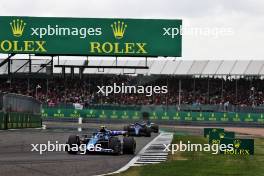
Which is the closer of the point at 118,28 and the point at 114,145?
the point at 114,145

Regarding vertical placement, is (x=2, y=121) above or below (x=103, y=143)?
above

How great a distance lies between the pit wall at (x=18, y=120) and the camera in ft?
127

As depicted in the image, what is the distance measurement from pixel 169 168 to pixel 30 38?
55.8 ft

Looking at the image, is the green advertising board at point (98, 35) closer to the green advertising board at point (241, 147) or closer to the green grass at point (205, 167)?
the green advertising board at point (241, 147)

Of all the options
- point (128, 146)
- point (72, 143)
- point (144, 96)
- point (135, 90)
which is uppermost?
point (135, 90)

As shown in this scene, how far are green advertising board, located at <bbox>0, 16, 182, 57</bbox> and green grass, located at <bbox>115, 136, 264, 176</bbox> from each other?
1122cm

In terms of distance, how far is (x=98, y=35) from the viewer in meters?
31.4

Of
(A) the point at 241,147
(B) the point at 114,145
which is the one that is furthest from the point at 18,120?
(A) the point at 241,147

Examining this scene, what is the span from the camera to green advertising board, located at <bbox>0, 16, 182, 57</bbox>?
30906mm

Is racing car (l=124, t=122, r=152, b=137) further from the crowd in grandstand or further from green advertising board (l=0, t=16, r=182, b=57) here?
the crowd in grandstand

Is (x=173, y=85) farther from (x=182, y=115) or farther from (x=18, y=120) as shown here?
(x=18, y=120)

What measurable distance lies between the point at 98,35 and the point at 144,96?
29038 mm

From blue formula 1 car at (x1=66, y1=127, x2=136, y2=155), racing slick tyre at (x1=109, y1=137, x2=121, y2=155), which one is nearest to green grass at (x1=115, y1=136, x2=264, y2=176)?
blue formula 1 car at (x1=66, y1=127, x2=136, y2=155)

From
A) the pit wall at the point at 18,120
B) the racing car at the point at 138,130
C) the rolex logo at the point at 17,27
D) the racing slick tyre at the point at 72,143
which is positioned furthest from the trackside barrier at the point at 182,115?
the racing slick tyre at the point at 72,143
